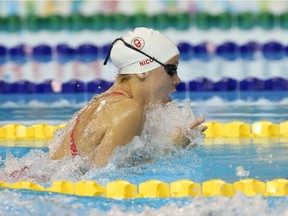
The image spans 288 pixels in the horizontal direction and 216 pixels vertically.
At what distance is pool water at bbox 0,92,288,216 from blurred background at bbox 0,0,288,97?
0.70 metres

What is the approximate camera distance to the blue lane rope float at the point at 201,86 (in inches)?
292

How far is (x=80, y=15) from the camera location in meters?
10.0

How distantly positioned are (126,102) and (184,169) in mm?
552

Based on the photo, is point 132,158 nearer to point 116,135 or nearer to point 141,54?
point 116,135

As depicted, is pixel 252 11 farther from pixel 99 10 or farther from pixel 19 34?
pixel 19 34

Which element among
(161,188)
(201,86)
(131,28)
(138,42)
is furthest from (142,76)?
(131,28)

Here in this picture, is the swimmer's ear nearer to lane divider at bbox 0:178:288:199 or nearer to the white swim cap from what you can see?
the white swim cap

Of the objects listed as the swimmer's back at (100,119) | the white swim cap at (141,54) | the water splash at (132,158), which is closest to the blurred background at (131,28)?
the water splash at (132,158)

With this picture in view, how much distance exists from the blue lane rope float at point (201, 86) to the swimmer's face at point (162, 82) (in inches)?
131

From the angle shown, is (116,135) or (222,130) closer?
(116,135)

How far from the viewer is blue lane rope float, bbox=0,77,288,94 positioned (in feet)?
24.4

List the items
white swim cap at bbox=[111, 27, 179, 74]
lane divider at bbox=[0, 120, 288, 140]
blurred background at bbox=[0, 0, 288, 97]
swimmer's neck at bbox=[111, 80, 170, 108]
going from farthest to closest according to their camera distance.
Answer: blurred background at bbox=[0, 0, 288, 97], lane divider at bbox=[0, 120, 288, 140], white swim cap at bbox=[111, 27, 179, 74], swimmer's neck at bbox=[111, 80, 170, 108]

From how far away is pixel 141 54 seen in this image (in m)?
4.09

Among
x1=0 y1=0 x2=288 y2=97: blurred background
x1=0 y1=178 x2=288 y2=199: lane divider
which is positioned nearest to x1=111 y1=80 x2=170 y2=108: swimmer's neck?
x1=0 y1=178 x2=288 y2=199: lane divider
